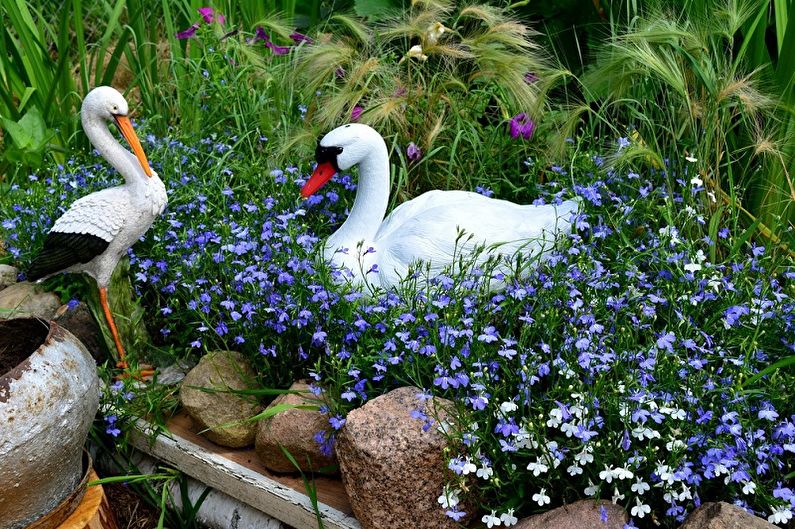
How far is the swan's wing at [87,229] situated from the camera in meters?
2.80

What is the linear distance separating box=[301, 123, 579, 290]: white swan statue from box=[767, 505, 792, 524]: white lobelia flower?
0.99 meters

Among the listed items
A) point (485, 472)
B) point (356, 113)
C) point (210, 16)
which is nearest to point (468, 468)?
point (485, 472)

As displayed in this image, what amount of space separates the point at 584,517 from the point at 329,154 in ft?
4.82

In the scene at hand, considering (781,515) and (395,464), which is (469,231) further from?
(781,515)

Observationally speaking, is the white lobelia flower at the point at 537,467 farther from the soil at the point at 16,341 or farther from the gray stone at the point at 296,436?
the soil at the point at 16,341

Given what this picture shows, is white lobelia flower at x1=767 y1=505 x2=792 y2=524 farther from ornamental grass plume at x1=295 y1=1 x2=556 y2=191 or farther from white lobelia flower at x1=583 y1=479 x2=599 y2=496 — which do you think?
ornamental grass plume at x1=295 y1=1 x2=556 y2=191

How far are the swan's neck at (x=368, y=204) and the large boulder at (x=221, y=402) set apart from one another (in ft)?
1.73

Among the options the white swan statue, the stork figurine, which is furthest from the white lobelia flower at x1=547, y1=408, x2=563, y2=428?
the stork figurine

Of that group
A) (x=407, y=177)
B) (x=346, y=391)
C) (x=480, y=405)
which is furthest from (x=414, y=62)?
(x=480, y=405)

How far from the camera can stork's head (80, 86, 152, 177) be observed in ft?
9.61

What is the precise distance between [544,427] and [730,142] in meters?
1.65

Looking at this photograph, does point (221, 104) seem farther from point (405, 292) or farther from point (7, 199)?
point (405, 292)

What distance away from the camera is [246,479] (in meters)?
2.71

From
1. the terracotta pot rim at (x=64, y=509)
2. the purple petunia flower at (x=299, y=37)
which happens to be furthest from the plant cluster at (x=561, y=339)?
the purple petunia flower at (x=299, y=37)
